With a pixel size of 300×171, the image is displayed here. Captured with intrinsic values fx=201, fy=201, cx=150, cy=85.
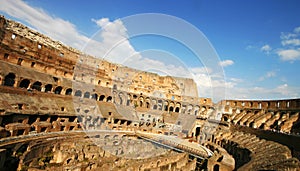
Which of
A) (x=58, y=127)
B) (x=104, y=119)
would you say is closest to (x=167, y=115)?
(x=104, y=119)

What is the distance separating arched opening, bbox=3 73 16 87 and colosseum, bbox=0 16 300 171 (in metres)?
0.10

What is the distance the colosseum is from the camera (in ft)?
50.3

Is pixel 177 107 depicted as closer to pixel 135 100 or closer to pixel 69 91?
pixel 135 100

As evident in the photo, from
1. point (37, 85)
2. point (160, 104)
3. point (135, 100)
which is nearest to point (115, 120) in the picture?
point (135, 100)

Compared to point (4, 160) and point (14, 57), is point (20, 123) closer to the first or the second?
point (4, 160)

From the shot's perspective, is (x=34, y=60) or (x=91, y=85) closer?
(x=34, y=60)

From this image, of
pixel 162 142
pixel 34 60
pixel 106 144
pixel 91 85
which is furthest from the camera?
pixel 91 85

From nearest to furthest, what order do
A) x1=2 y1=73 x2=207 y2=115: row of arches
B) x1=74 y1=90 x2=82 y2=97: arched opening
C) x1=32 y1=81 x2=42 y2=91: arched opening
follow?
1. x1=32 y1=81 x2=42 y2=91: arched opening
2. x1=2 y1=73 x2=207 y2=115: row of arches
3. x1=74 y1=90 x2=82 y2=97: arched opening

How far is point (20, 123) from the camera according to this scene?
18.7 metres

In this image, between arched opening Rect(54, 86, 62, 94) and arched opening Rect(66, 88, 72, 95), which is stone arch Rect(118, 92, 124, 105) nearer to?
arched opening Rect(66, 88, 72, 95)

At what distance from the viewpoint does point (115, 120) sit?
31062mm

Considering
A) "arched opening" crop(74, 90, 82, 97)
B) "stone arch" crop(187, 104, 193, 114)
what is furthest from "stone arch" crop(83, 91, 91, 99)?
"stone arch" crop(187, 104, 193, 114)

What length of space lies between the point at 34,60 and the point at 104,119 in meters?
12.8

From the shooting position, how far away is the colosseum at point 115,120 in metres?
15.3
